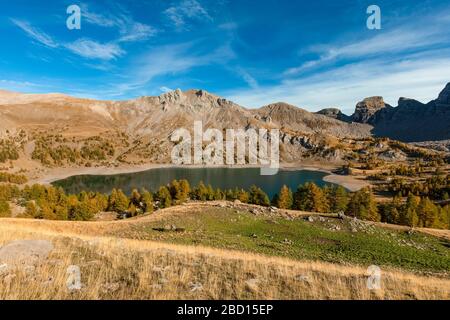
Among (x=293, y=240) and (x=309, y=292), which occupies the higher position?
(x=309, y=292)

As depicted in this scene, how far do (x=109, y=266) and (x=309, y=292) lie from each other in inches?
396

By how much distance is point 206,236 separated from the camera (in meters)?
36.0

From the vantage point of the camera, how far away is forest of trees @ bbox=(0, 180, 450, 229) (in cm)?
7688

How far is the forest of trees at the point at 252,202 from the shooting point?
7688 centimetres

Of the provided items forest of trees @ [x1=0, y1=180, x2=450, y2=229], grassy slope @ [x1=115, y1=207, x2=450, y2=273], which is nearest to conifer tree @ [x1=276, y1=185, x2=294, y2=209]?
forest of trees @ [x1=0, y1=180, x2=450, y2=229]

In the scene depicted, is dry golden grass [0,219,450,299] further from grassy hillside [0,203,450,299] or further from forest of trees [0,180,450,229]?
forest of trees [0,180,450,229]

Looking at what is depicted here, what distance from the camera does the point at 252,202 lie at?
327 ft

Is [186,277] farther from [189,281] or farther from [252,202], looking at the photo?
[252,202]

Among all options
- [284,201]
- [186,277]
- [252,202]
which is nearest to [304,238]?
[186,277]

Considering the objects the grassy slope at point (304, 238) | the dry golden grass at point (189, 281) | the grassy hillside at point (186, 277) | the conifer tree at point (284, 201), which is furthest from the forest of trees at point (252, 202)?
the dry golden grass at point (189, 281)

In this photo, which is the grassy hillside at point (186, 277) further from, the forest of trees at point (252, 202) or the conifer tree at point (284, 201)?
the conifer tree at point (284, 201)
